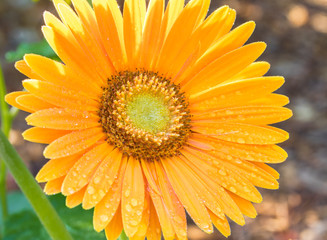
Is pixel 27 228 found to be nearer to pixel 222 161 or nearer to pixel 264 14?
pixel 222 161

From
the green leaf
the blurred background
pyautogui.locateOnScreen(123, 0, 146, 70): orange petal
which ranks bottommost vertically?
the blurred background

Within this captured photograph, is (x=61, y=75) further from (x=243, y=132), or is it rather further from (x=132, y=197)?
(x=243, y=132)

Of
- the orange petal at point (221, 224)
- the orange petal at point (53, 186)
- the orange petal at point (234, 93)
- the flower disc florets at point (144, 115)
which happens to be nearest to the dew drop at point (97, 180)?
the orange petal at point (53, 186)

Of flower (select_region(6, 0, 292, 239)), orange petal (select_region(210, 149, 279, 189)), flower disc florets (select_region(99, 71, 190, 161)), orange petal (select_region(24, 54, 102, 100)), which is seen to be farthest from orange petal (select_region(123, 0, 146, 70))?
orange petal (select_region(210, 149, 279, 189))

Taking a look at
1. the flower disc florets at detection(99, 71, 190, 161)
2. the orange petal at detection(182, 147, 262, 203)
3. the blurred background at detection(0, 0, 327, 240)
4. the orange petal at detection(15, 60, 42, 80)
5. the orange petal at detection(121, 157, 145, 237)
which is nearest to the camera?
the orange petal at detection(121, 157, 145, 237)

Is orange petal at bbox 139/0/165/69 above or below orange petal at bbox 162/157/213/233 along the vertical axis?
above

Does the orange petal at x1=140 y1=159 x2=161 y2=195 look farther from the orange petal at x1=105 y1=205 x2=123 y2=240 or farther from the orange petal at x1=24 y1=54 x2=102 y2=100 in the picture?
the orange petal at x1=24 y1=54 x2=102 y2=100

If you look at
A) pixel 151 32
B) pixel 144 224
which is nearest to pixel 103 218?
pixel 144 224

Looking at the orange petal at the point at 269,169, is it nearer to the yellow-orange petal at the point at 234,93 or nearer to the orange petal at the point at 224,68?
the yellow-orange petal at the point at 234,93
